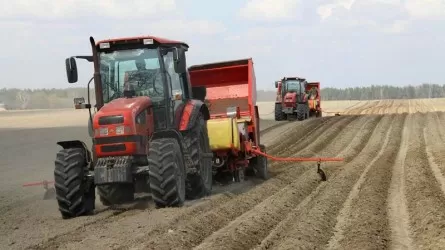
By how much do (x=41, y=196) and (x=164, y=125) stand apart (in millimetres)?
3429

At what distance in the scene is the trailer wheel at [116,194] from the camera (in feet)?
28.4

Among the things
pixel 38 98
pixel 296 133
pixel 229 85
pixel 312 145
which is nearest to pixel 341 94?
pixel 38 98

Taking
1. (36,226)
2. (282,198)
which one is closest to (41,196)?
(36,226)

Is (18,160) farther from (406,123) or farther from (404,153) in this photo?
(406,123)

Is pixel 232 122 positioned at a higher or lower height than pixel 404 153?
higher

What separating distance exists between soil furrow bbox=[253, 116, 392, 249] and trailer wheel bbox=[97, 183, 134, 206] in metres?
2.55

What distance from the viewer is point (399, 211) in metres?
7.80

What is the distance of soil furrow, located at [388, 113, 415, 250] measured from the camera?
238 inches

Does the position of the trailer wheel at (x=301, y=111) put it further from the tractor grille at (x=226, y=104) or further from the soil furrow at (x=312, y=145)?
the tractor grille at (x=226, y=104)

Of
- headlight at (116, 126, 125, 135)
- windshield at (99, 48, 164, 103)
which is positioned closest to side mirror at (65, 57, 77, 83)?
windshield at (99, 48, 164, 103)

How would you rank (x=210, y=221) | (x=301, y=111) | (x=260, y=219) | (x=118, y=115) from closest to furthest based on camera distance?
(x=210, y=221) < (x=260, y=219) < (x=118, y=115) < (x=301, y=111)

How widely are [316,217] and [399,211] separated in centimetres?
137

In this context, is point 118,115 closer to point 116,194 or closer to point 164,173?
point 164,173

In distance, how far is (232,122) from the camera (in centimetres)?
1048
